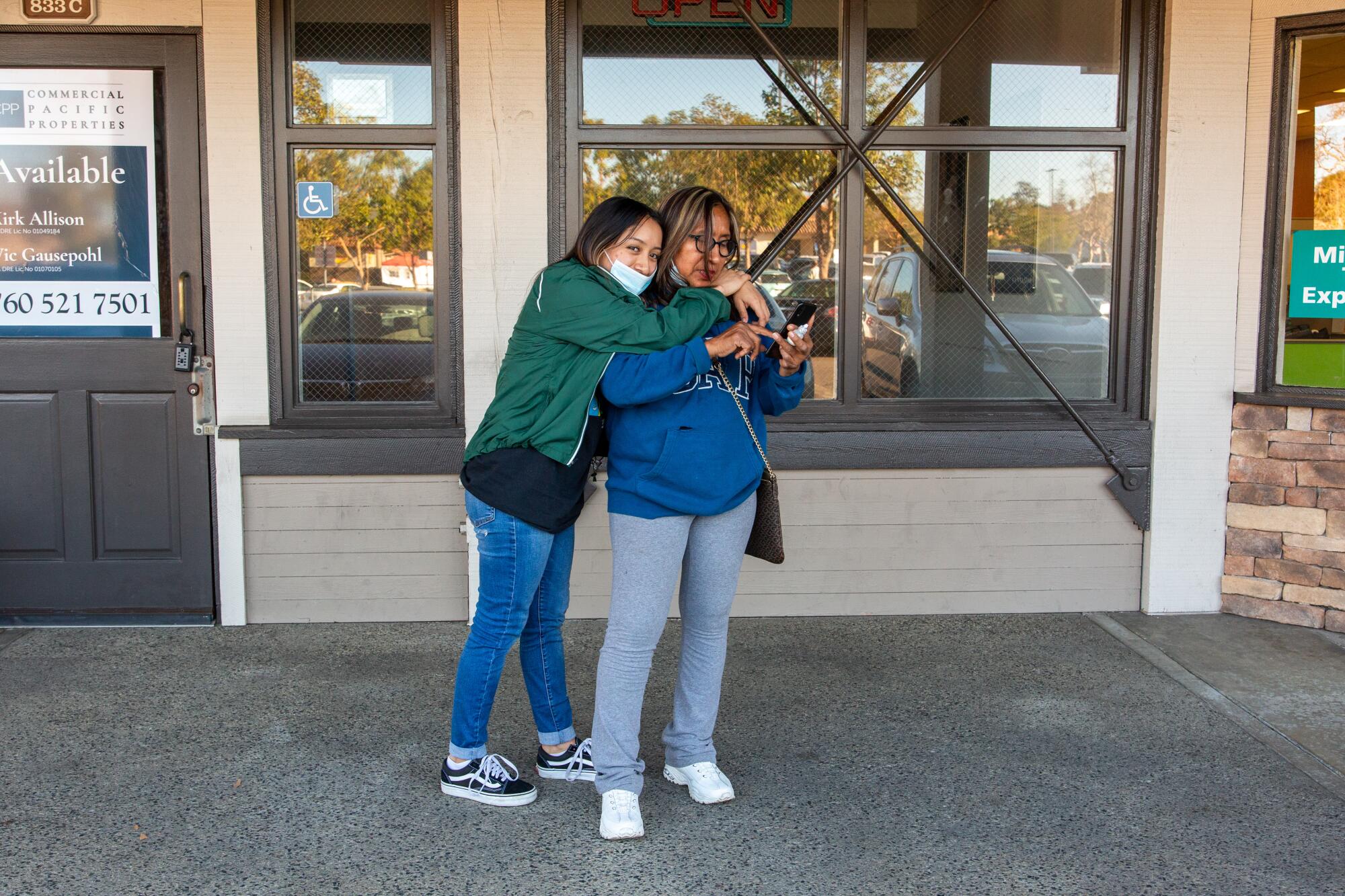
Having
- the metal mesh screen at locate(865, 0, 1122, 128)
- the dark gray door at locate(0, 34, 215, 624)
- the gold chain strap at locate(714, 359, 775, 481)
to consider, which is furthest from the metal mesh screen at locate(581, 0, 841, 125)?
the gold chain strap at locate(714, 359, 775, 481)

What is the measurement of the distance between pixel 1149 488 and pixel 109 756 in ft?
13.5

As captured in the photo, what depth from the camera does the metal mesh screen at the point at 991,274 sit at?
5.16 meters

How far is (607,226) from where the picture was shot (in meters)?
3.21

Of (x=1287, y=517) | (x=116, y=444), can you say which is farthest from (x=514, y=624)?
(x=1287, y=517)

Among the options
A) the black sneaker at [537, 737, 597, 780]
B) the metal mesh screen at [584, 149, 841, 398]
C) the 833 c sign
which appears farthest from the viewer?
the metal mesh screen at [584, 149, 841, 398]

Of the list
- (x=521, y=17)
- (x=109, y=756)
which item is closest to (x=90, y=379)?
(x=109, y=756)

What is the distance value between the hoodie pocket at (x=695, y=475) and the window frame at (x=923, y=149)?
1.92 meters

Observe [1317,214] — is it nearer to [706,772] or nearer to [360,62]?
[706,772]

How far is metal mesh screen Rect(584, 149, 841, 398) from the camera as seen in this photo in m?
5.07

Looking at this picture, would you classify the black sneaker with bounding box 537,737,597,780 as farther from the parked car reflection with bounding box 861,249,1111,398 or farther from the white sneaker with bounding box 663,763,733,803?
the parked car reflection with bounding box 861,249,1111,398

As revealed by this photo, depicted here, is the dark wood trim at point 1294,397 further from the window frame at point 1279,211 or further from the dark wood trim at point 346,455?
the dark wood trim at point 346,455

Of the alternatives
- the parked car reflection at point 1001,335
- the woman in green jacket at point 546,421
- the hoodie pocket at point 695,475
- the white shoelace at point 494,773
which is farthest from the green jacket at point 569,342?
the parked car reflection at point 1001,335

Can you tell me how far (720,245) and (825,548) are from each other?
2.24m

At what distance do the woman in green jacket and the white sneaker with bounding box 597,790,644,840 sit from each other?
0.30 meters
